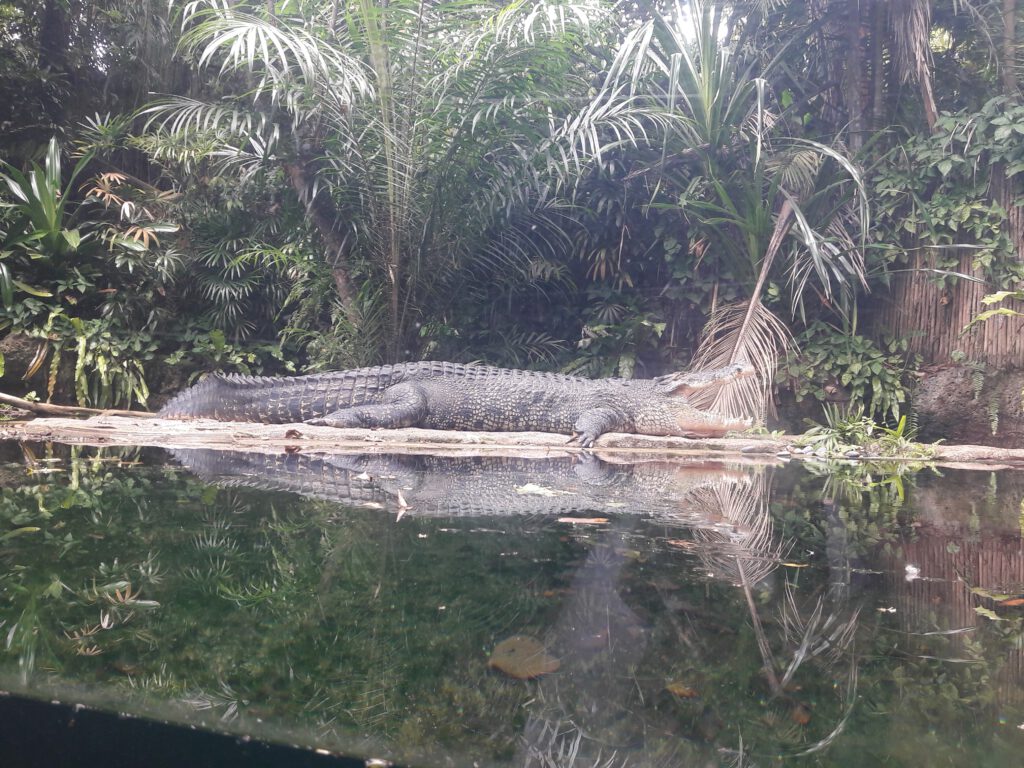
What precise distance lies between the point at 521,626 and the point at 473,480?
5.42ft

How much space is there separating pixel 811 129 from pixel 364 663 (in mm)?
7508

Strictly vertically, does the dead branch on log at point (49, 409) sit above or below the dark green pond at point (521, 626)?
below

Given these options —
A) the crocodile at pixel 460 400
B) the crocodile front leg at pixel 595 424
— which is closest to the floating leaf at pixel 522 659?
the crocodile front leg at pixel 595 424

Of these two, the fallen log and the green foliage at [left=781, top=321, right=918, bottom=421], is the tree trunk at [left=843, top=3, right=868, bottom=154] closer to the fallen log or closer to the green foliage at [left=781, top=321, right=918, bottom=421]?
the green foliage at [left=781, top=321, right=918, bottom=421]

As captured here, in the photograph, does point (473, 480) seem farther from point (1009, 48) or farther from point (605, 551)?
point (1009, 48)

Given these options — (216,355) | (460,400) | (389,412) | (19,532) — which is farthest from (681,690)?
(216,355)

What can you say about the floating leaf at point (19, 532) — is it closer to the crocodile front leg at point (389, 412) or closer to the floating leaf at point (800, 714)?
the floating leaf at point (800, 714)

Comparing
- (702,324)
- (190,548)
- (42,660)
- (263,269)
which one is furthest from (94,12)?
(42,660)

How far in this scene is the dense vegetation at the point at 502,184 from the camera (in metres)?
5.24

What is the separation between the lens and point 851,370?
5.81m

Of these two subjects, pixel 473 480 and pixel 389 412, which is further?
pixel 389 412

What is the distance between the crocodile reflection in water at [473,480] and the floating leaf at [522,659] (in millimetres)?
955

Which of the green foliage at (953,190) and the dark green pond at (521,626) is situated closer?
the dark green pond at (521,626)

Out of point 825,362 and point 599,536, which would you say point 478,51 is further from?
point 599,536
